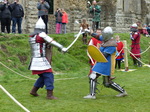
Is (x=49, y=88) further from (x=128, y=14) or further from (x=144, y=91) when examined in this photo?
(x=128, y=14)

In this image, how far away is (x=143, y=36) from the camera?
79.8ft

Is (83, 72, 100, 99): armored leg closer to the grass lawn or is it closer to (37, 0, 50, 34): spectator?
the grass lawn

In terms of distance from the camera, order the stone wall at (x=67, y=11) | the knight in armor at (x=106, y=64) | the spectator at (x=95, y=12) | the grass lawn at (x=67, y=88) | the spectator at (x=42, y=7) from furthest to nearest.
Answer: the stone wall at (x=67, y=11) → the spectator at (x=95, y=12) → the spectator at (x=42, y=7) → the knight in armor at (x=106, y=64) → the grass lawn at (x=67, y=88)

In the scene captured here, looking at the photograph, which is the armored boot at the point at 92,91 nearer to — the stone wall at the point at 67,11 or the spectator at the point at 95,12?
the spectator at the point at 95,12

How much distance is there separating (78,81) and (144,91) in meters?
2.62

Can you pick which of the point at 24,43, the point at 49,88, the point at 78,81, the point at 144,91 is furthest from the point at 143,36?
the point at 49,88

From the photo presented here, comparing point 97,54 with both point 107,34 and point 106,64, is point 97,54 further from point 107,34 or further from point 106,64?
point 107,34

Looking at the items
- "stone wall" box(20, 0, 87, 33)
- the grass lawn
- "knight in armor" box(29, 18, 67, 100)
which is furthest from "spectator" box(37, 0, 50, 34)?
"knight in armor" box(29, 18, 67, 100)

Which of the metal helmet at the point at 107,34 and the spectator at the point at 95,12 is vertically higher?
the spectator at the point at 95,12

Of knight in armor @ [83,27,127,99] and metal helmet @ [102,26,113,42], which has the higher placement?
metal helmet @ [102,26,113,42]

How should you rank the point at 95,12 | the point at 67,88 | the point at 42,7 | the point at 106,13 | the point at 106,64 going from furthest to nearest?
the point at 106,13 < the point at 95,12 < the point at 42,7 < the point at 67,88 < the point at 106,64

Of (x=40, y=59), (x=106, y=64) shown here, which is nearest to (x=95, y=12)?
(x=106, y=64)

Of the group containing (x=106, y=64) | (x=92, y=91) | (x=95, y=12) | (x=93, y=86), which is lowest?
(x=92, y=91)

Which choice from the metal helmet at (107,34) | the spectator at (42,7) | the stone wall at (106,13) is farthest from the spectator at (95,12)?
the metal helmet at (107,34)
